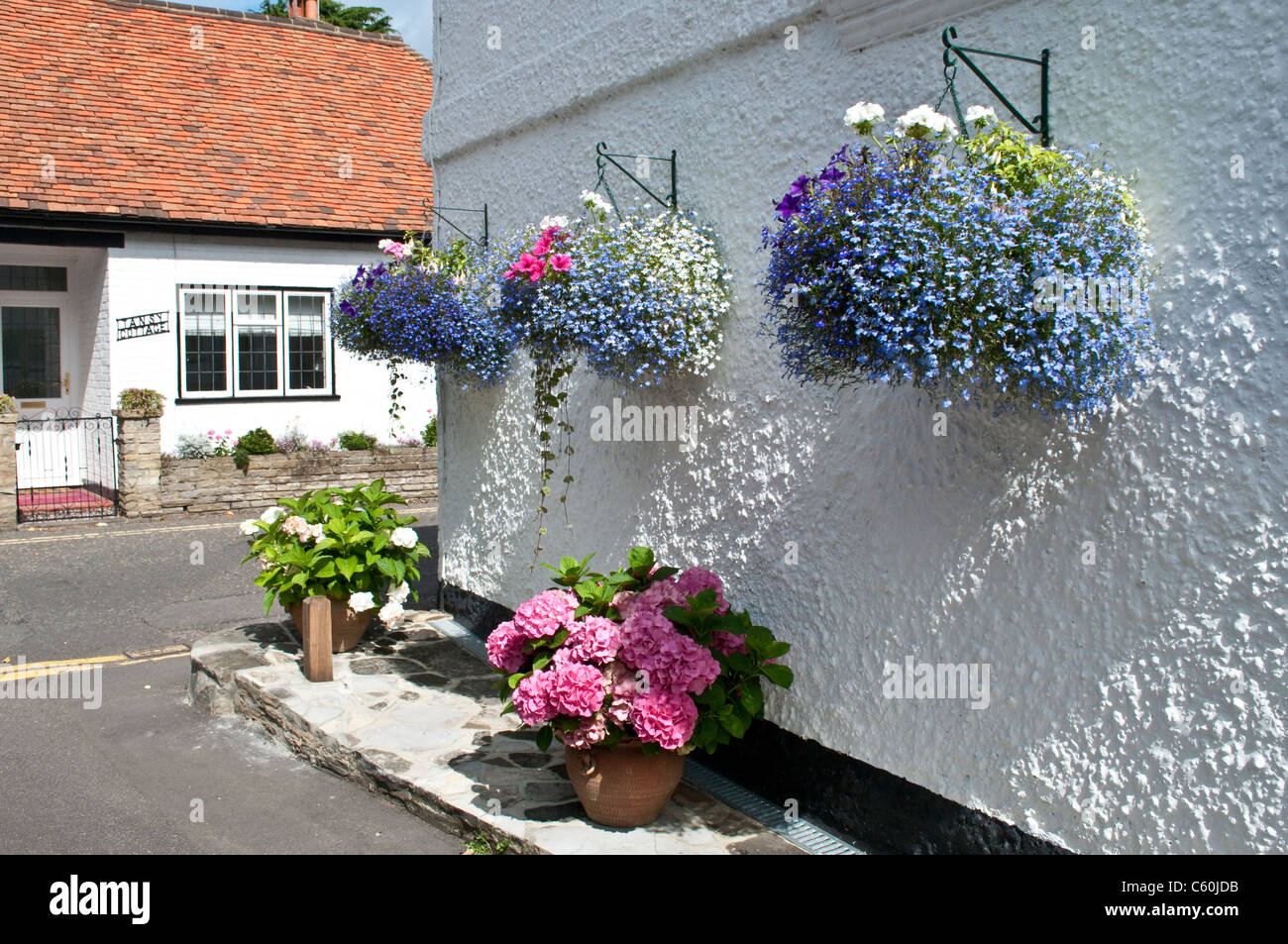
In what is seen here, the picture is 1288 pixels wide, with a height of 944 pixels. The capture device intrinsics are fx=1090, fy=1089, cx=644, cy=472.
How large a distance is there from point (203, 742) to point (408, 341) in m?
2.46

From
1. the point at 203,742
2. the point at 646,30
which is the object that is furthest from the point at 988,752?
the point at 203,742

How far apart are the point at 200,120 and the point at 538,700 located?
14109 millimetres

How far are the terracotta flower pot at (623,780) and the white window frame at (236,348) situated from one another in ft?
36.6

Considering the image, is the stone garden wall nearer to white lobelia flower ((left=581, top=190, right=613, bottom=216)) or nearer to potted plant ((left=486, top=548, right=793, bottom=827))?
white lobelia flower ((left=581, top=190, right=613, bottom=216))

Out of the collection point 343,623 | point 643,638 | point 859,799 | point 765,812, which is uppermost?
point 643,638

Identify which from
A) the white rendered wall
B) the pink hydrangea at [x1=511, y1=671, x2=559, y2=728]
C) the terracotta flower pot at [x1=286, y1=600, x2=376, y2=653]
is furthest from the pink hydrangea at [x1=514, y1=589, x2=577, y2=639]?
the white rendered wall

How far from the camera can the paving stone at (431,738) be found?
425cm

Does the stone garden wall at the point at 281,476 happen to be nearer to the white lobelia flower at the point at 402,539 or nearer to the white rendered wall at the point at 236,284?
the white rendered wall at the point at 236,284

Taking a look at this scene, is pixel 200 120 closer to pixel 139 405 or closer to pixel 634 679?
pixel 139 405

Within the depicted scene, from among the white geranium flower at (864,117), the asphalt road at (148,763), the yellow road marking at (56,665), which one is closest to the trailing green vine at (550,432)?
the asphalt road at (148,763)

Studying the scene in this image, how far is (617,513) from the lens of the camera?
18.7ft

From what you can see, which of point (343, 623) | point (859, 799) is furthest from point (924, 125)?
point (343, 623)

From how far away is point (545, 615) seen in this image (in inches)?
174

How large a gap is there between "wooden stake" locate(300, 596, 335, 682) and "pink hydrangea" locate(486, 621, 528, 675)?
198 cm
